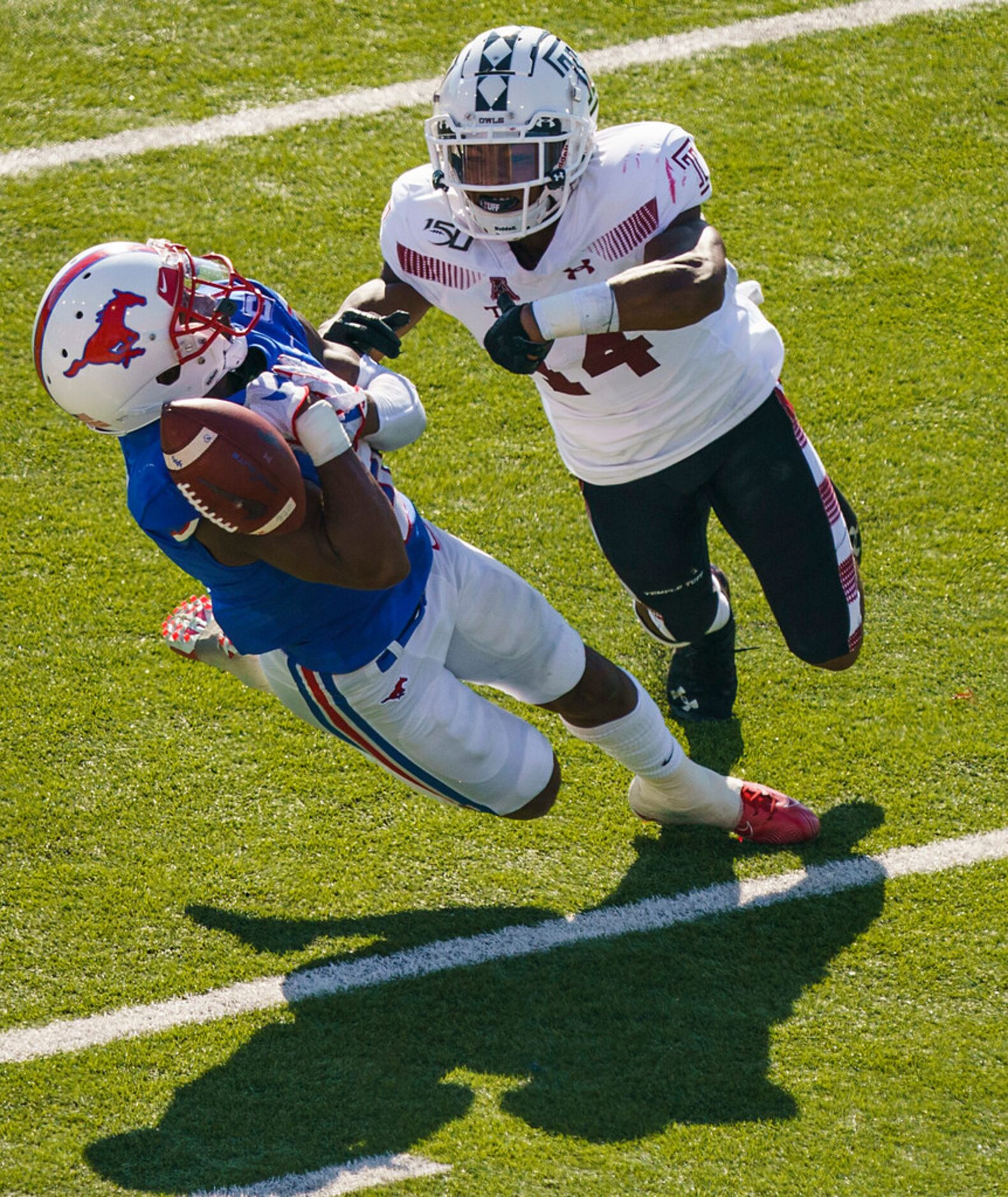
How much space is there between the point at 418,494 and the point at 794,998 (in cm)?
235

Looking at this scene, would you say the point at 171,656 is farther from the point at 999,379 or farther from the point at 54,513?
the point at 999,379

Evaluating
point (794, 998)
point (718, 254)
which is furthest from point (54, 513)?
point (794, 998)

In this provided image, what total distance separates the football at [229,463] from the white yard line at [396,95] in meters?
4.05

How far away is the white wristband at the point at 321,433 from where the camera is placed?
318cm

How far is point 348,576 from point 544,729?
1581mm

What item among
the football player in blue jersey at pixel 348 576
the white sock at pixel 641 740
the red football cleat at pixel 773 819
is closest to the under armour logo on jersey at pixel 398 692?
the football player in blue jersey at pixel 348 576

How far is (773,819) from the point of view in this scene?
4227mm

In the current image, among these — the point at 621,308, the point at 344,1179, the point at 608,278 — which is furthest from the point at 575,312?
the point at 344,1179

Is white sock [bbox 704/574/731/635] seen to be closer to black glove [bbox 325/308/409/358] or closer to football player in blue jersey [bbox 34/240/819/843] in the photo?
football player in blue jersey [bbox 34/240/819/843]

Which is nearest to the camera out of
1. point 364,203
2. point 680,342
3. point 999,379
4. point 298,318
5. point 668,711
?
point 298,318

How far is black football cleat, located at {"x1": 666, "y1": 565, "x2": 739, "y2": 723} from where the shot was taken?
4.60 m

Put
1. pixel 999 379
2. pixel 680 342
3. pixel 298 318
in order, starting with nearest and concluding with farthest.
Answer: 1. pixel 298 318
2. pixel 680 342
3. pixel 999 379

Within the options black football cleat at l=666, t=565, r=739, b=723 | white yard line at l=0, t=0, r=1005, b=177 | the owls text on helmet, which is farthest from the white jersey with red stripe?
white yard line at l=0, t=0, r=1005, b=177

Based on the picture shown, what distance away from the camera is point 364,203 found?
20.8 feet
